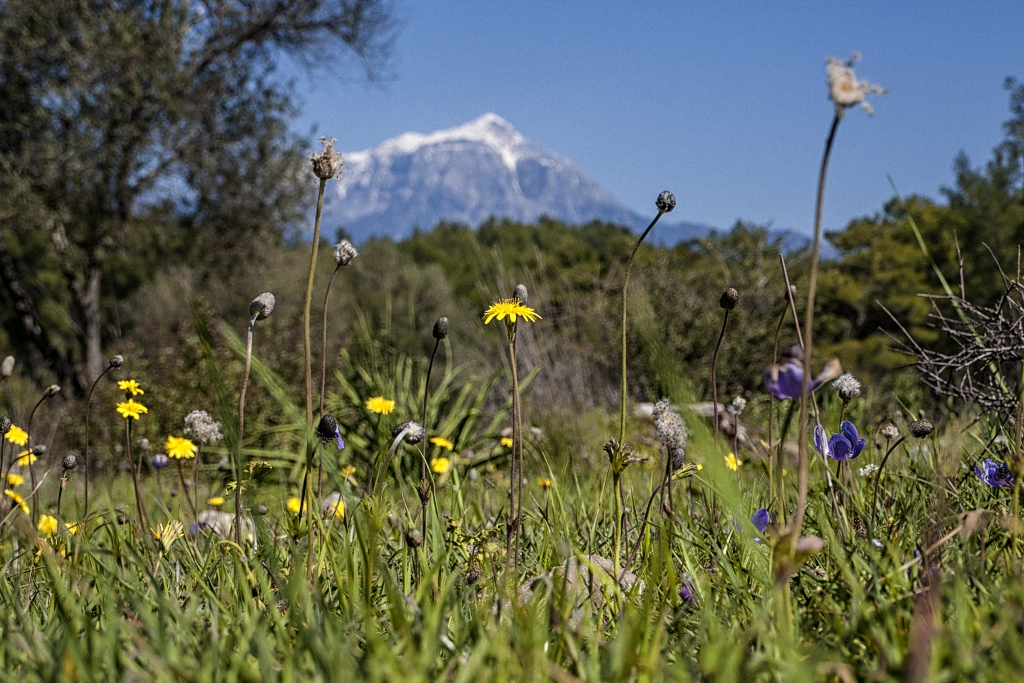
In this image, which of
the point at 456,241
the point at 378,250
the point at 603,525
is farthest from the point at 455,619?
the point at 456,241

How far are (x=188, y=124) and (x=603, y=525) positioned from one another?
11.9 m

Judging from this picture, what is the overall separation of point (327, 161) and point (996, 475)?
4.28 feet

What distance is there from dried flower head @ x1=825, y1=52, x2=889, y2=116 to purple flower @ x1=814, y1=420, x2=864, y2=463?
73 centimetres

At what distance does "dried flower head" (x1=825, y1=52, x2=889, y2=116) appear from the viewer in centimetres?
69

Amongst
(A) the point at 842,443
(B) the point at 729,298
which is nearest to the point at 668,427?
(B) the point at 729,298

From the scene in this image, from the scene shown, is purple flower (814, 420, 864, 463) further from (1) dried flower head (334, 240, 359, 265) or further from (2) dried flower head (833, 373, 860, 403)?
(1) dried flower head (334, 240, 359, 265)

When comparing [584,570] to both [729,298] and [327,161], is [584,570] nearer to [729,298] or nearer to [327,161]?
[729,298]

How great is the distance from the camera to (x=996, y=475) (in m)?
1.27

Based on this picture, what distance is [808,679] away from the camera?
2.02 ft

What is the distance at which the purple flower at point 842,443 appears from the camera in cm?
129

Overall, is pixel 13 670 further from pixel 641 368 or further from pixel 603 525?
pixel 641 368

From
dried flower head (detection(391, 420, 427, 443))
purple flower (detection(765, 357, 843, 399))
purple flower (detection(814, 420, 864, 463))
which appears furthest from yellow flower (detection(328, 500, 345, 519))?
purple flower (detection(814, 420, 864, 463))

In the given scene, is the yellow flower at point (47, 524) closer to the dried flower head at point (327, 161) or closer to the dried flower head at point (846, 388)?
the dried flower head at point (327, 161)

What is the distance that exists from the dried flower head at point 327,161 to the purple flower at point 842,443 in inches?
38.0
